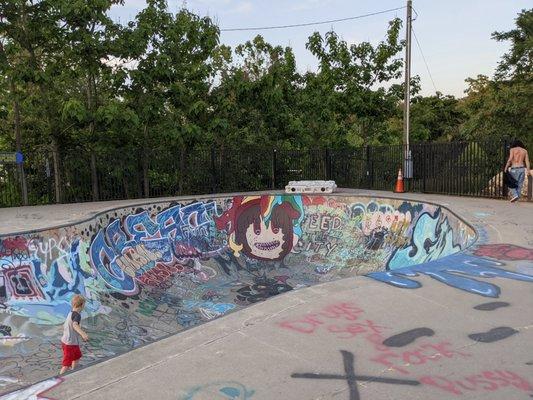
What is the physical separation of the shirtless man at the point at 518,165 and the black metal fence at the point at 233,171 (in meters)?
0.97

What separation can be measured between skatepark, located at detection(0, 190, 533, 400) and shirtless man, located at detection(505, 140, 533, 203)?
0.97 m

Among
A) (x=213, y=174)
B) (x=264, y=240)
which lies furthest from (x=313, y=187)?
(x=213, y=174)

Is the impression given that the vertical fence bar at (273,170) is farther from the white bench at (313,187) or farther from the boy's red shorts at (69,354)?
the boy's red shorts at (69,354)

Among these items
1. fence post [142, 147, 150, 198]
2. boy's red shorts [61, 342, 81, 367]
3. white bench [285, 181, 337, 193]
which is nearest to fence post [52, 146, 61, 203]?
fence post [142, 147, 150, 198]

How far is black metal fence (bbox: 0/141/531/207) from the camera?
14469 mm

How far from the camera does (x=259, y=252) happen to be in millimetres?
13273

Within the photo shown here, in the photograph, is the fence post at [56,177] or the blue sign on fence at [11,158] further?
the fence post at [56,177]

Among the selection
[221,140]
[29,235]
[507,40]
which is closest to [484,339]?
[29,235]

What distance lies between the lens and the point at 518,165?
463 inches

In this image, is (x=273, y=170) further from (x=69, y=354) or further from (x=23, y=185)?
(x=69, y=354)

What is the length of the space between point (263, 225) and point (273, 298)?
9.41m

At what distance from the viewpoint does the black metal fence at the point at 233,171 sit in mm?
14469

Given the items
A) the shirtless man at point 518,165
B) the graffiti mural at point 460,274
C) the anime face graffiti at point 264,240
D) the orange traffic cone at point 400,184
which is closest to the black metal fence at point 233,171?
the orange traffic cone at point 400,184

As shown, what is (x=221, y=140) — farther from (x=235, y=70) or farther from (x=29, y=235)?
(x=29, y=235)
